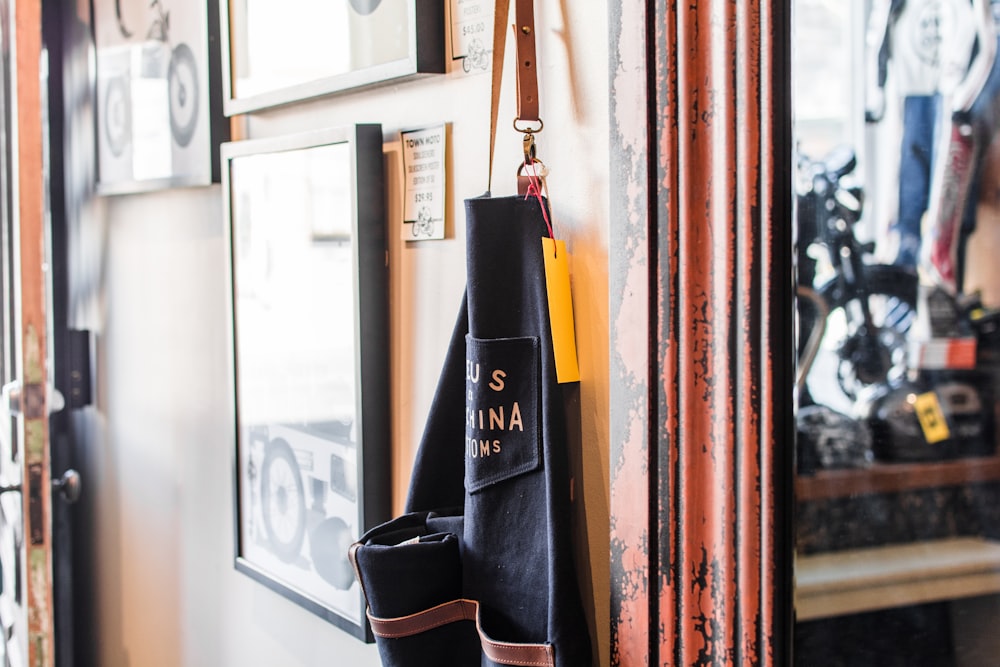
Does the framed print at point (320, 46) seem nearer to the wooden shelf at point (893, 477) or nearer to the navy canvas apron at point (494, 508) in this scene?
the navy canvas apron at point (494, 508)

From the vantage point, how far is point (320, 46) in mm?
1175

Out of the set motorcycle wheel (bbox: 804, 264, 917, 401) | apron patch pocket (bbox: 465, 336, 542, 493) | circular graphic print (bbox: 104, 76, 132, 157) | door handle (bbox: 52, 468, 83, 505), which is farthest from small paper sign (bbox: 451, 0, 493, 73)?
door handle (bbox: 52, 468, 83, 505)

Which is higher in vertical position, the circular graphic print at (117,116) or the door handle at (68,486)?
the circular graphic print at (117,116)

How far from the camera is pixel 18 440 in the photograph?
1.78 m

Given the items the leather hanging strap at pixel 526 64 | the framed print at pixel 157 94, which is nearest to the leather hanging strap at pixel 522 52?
the leather hanging strap at pixel 526 64

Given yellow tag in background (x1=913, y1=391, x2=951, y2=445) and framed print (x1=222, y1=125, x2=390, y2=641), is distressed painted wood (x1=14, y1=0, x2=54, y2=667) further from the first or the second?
yellow tag in background (x1=913, y1=391, x2=951, y2=445)

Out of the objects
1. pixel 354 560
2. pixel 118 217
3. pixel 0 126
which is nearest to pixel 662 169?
pixel 354 560

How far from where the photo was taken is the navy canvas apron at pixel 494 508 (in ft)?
2.77

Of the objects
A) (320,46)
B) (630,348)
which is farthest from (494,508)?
(320,46)

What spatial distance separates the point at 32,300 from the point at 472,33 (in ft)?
3.61

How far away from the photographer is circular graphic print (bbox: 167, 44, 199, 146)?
1.50m

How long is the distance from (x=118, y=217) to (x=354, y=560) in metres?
1.16

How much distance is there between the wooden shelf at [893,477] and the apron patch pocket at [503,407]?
9.9 inches

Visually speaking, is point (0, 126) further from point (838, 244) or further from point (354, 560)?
point (838, 244)
